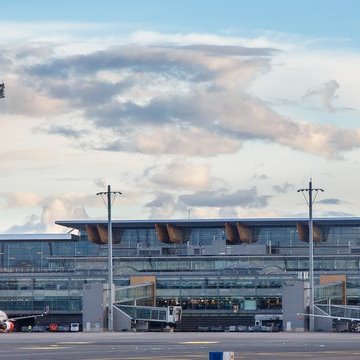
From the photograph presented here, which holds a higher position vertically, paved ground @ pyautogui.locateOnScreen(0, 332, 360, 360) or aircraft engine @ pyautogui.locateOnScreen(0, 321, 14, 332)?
aircraft engine @ pyautogui.locateOnScreen(0, 321, 14, 332)

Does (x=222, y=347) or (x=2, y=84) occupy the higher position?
(x=2, y=84)

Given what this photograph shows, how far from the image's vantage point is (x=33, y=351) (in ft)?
358

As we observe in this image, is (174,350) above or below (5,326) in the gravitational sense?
below

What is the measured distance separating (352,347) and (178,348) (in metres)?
16.7

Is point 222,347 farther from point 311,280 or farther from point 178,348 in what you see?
point 311,280

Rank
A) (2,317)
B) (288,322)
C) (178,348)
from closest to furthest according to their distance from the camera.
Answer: (178,348) → (2,317) → (288,322)

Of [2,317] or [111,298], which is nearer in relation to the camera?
[2,317]

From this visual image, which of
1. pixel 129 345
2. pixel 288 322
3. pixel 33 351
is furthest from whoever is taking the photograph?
pixel 288 322

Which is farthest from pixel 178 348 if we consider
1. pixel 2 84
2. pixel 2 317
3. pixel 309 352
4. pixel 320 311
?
pixel 320 311

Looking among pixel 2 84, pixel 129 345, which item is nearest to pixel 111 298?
pixel 129 345

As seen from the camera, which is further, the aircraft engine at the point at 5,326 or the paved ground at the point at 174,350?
the aircraft engine at the point at 5,326

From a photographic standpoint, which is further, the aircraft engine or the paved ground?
the aircraft engine

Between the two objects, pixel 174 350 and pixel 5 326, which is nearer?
pixel 174 350

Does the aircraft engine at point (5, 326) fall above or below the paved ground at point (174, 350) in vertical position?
above
